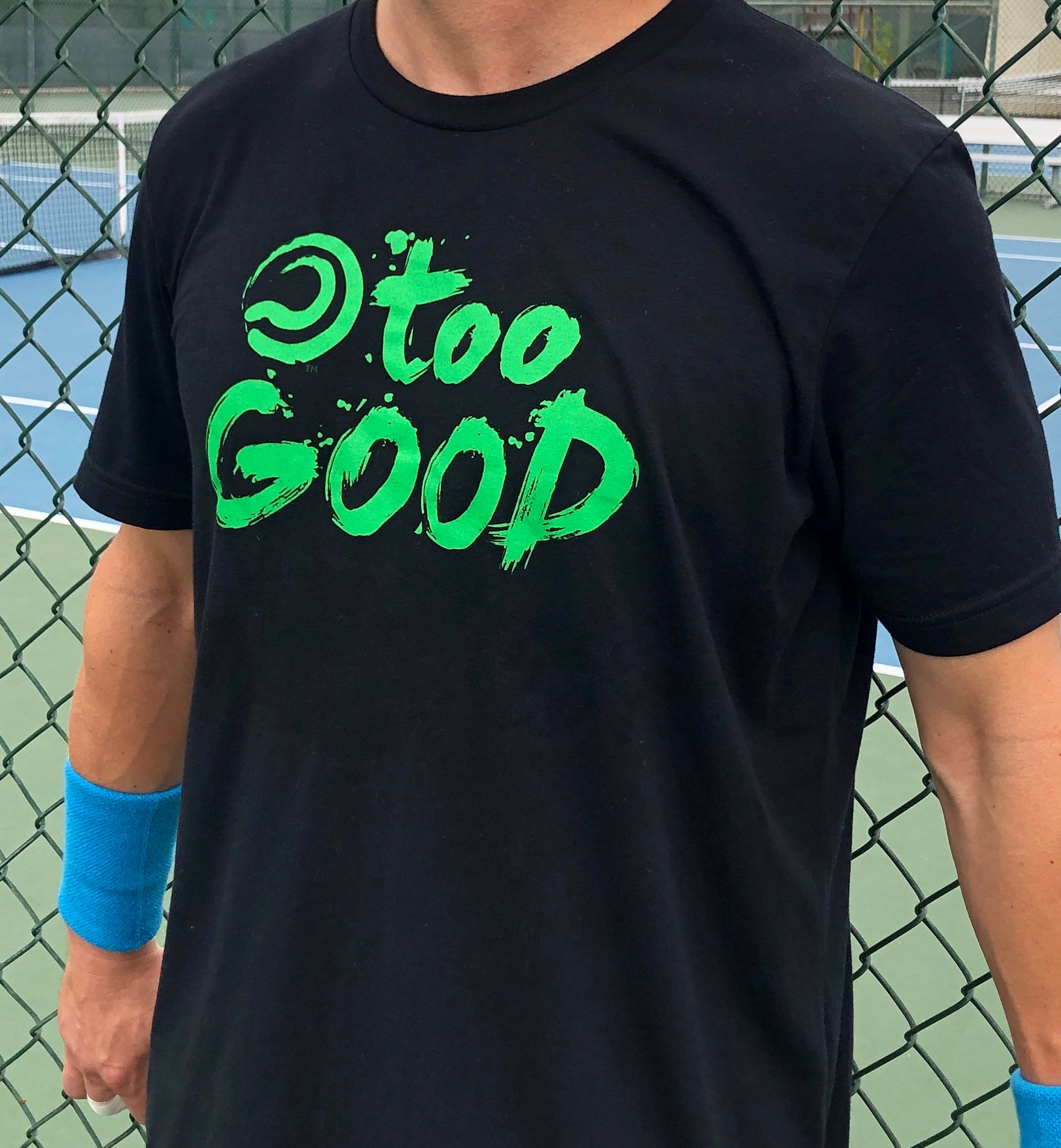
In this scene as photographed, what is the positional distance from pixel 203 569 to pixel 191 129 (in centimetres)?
39

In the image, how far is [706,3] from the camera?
950 millimetres

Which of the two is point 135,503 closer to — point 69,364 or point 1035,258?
point 69,364

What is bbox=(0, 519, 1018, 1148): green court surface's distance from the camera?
94.3 inches

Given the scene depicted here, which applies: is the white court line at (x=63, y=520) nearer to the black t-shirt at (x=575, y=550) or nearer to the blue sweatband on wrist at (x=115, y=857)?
the blue sweatband on wrist at (x=115, y=857)

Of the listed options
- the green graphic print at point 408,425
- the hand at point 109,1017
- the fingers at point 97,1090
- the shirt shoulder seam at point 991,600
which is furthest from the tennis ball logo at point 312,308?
the fingers at point 97,1090

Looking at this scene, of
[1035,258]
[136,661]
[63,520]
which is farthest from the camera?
[1035,258]

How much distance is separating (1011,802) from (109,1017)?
3.26ft

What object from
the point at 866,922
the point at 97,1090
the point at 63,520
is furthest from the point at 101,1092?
the point at 63,520

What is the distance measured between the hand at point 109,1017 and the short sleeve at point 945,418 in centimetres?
98

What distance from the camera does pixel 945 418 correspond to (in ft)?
2.87

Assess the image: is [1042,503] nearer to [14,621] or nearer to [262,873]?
[262,873]

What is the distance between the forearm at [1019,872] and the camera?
0.93 metres

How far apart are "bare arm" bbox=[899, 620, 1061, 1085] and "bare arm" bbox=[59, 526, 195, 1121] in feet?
2.47

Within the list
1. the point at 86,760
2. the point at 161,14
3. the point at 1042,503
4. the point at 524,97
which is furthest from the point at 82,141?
the point at 161,14
